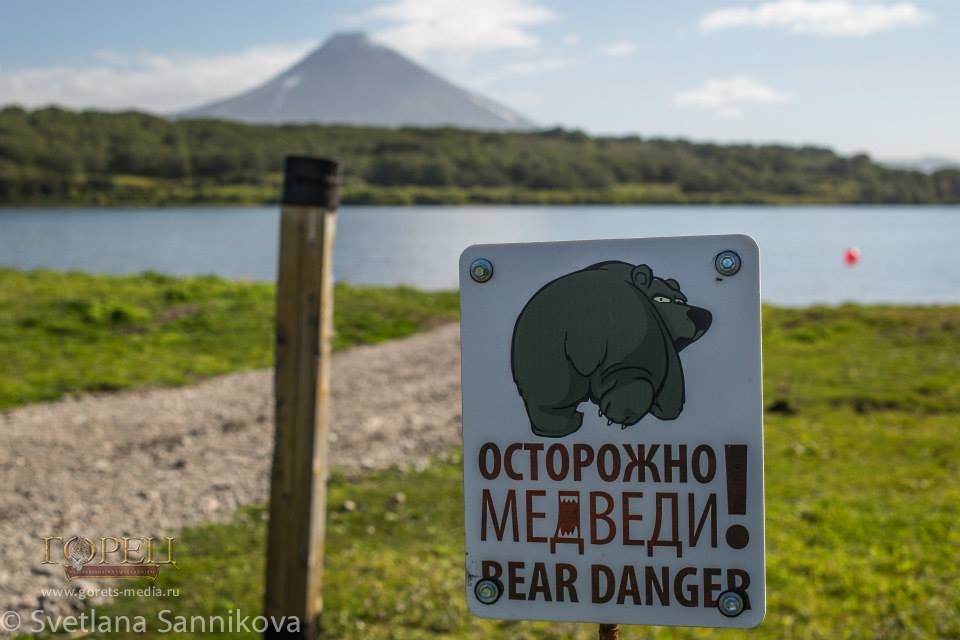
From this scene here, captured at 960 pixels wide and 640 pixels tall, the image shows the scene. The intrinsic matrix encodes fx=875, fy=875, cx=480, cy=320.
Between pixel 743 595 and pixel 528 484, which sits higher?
pixel 528 484

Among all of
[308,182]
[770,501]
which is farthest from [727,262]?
[770,501]

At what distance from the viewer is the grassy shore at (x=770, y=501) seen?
5.35 m

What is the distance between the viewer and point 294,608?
13.6 ft

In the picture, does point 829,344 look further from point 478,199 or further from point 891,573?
→ point 478,199

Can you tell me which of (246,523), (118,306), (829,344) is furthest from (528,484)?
(829,344)

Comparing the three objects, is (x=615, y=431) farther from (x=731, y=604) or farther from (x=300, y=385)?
(x=300, y=385)

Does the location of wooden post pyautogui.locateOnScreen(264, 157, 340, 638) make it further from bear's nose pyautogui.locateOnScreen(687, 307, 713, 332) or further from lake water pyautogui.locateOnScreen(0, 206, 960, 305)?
lake water pyautogui.locateOnScreen(0, 206, 960, 305)

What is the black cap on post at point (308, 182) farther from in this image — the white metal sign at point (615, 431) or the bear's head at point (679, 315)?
the bear's head at point (679, 315)

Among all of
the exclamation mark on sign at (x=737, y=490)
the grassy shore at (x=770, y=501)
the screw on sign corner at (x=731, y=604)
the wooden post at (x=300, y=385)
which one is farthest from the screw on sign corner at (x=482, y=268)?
the grassy shore at (x=770, y=501)

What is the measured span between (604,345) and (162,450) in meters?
8.24

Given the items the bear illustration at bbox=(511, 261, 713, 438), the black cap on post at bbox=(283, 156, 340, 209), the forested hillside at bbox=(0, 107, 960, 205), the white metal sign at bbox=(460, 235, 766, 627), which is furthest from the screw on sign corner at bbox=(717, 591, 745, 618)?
the forested hillside at bbox=(0, 107, 960, 205)

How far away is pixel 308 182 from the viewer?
4.00 meters

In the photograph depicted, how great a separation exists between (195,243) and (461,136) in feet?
314

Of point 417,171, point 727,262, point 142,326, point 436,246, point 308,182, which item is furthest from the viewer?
point 417,171
